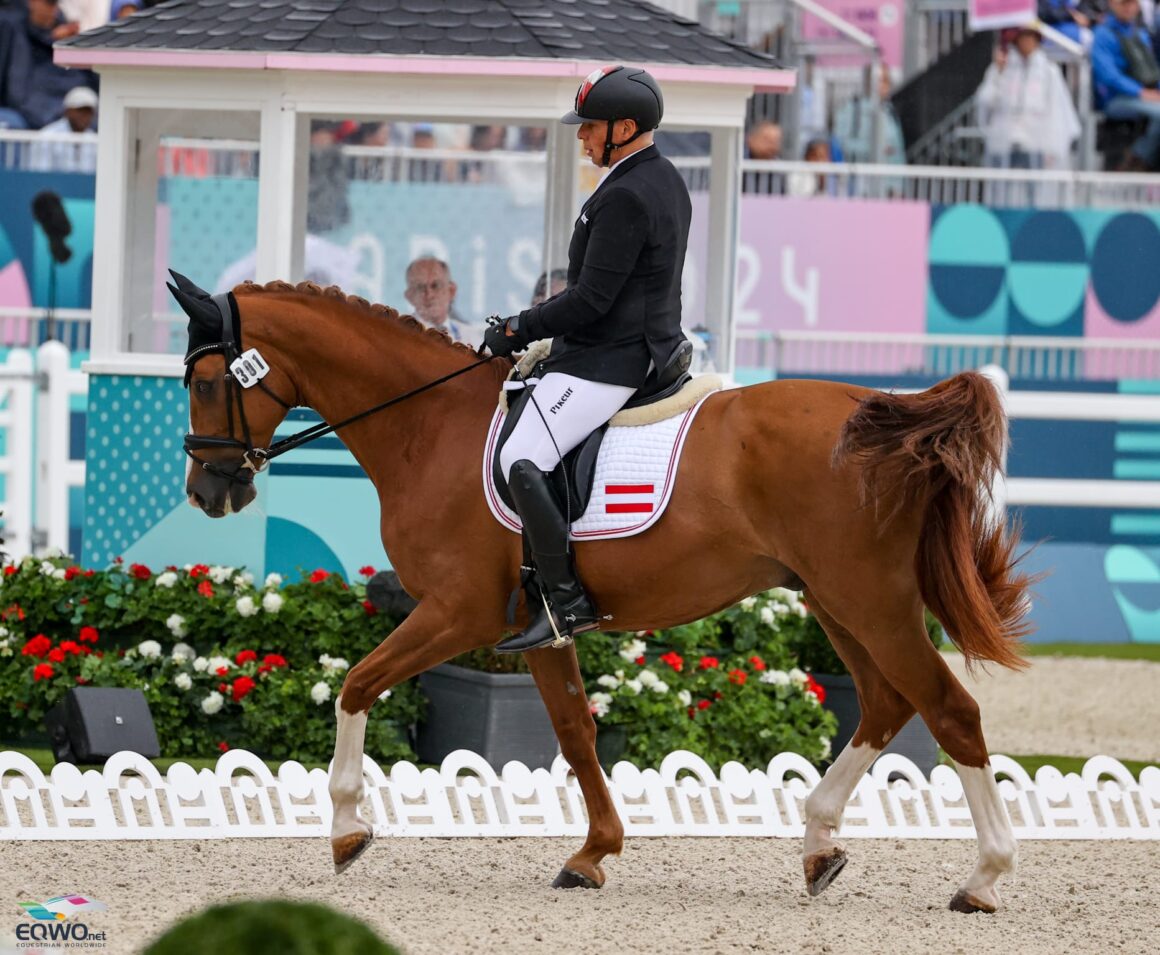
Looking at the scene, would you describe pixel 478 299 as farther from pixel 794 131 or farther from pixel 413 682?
pixel 794 131

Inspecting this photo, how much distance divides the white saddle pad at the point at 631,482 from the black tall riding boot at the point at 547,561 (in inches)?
4.0

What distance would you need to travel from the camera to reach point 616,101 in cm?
590

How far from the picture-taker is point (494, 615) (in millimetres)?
5988

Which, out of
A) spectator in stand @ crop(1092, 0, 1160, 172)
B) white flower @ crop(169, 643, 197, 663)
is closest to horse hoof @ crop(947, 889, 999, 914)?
white flower @ crop(169, 643, 197, 663)

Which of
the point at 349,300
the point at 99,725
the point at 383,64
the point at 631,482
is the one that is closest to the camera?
the point at 631,482

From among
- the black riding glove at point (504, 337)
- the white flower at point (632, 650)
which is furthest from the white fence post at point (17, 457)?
the black riding glove at point (504, 337)

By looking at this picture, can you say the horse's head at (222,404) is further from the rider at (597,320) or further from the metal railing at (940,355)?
the metal railing at (940,355)

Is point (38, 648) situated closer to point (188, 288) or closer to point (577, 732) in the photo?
point (188, 288)

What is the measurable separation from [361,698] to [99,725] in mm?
2129

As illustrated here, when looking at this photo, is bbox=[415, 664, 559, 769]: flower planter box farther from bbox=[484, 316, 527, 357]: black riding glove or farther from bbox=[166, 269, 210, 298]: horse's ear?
bbox=[166, 269, 210, 298]: horse's ear

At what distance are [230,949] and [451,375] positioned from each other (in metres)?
3.46

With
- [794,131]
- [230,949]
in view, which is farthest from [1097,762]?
[794,131]

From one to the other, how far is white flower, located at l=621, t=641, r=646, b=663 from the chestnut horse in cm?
190

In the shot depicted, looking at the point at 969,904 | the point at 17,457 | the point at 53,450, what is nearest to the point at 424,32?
the point at 17,457
